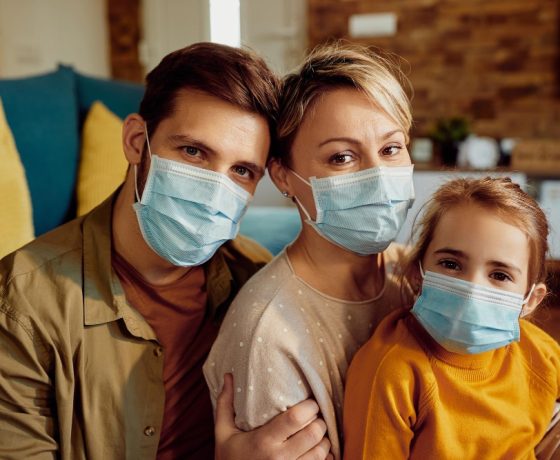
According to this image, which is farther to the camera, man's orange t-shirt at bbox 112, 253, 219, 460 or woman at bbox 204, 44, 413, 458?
man's orange t-shirt at bbox 112, 253, 219, 460

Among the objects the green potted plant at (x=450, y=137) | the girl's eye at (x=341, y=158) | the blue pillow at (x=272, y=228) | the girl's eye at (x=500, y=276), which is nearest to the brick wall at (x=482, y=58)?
the green potted plant at (x=450, y=137)

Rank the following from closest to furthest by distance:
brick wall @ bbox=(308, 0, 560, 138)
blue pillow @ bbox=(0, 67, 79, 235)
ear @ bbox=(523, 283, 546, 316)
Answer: ear @ bbox=(523, 283, 546, 316), blue pillow @ bbox=(0, 67, 79, 235), brick wall @ bbox=(308, 0, 560, 138)

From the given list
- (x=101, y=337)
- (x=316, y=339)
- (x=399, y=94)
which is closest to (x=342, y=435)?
(x=316, y=339)

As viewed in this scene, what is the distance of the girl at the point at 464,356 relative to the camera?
0.98 meters

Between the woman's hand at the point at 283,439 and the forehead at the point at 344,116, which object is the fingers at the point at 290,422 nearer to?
the woman's hand at the point at 283,439

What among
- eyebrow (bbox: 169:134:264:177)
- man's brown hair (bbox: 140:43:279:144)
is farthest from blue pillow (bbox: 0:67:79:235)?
eyebrow (bbox: 169:134:264:177)

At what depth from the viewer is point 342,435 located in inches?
42.1

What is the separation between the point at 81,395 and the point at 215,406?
265 mm

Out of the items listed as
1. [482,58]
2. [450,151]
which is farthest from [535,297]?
[482,58]

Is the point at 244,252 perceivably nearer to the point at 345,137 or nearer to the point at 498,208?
the point at 345,137

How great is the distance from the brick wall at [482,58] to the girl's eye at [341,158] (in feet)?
9.72

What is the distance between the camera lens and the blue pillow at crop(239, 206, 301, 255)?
178cm

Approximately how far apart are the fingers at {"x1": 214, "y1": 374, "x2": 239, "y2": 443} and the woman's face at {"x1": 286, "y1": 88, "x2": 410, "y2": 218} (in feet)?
1.30

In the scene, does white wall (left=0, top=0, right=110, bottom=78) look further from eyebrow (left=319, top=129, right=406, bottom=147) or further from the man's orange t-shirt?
eyebrow (left=319, top=129, right=406, bottom=147)
